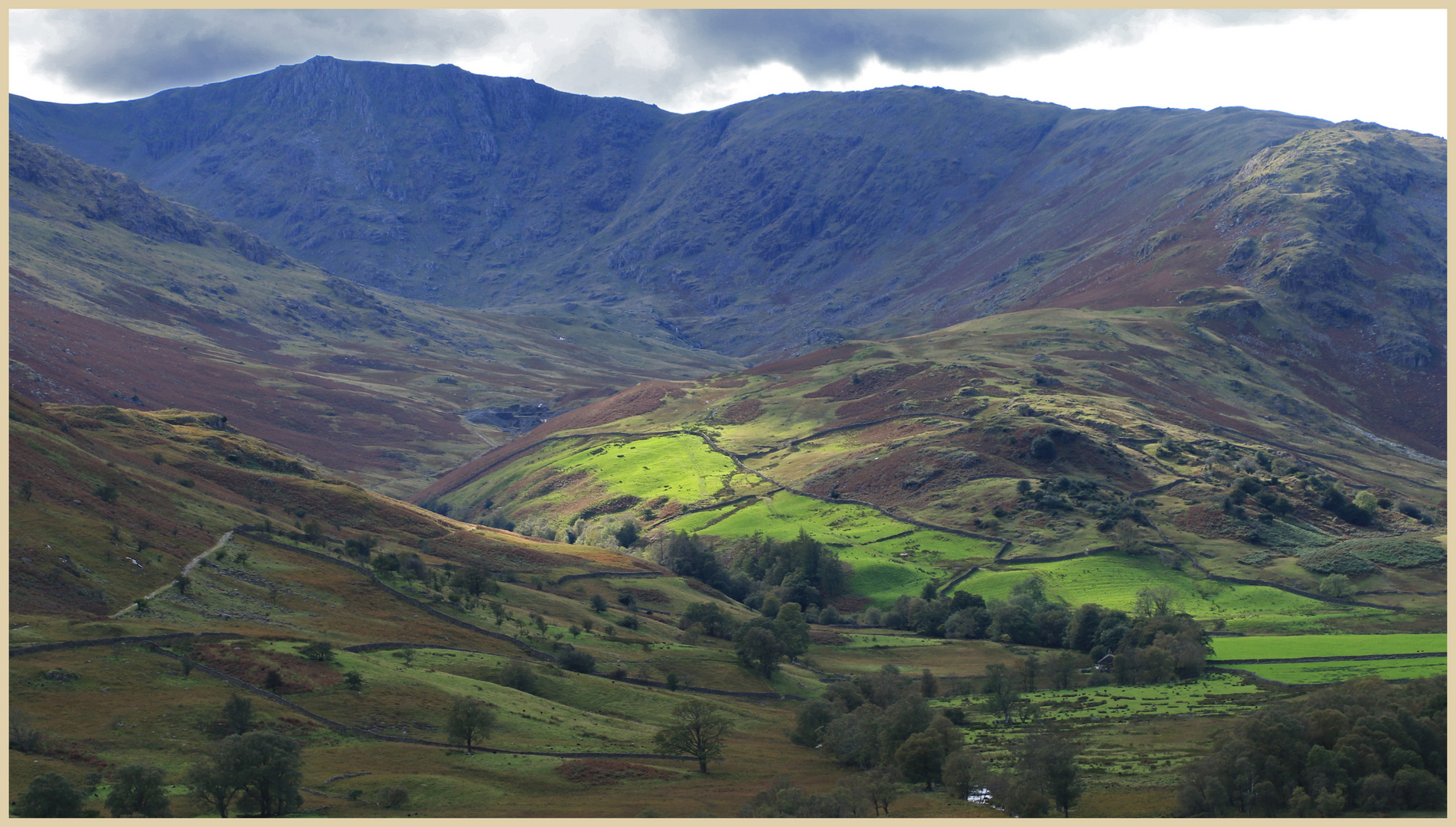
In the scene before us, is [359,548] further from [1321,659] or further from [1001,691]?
[1321,659]

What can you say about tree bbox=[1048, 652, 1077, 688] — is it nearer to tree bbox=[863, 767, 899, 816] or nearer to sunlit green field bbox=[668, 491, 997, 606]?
sunlit green field bbox=[668, 491, 997, 606]

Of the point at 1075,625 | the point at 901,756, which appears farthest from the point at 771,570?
the point at 901,756

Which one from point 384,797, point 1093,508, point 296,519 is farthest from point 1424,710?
point 296,519

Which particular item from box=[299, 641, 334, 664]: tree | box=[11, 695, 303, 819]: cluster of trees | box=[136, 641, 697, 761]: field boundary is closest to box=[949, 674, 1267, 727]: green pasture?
box=[136, 641, 697, 761]: field boundary

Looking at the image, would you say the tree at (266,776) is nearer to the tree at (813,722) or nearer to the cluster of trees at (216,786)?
the cluster of trees at (216,786)

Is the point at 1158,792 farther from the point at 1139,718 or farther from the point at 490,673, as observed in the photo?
the point at 490,673
